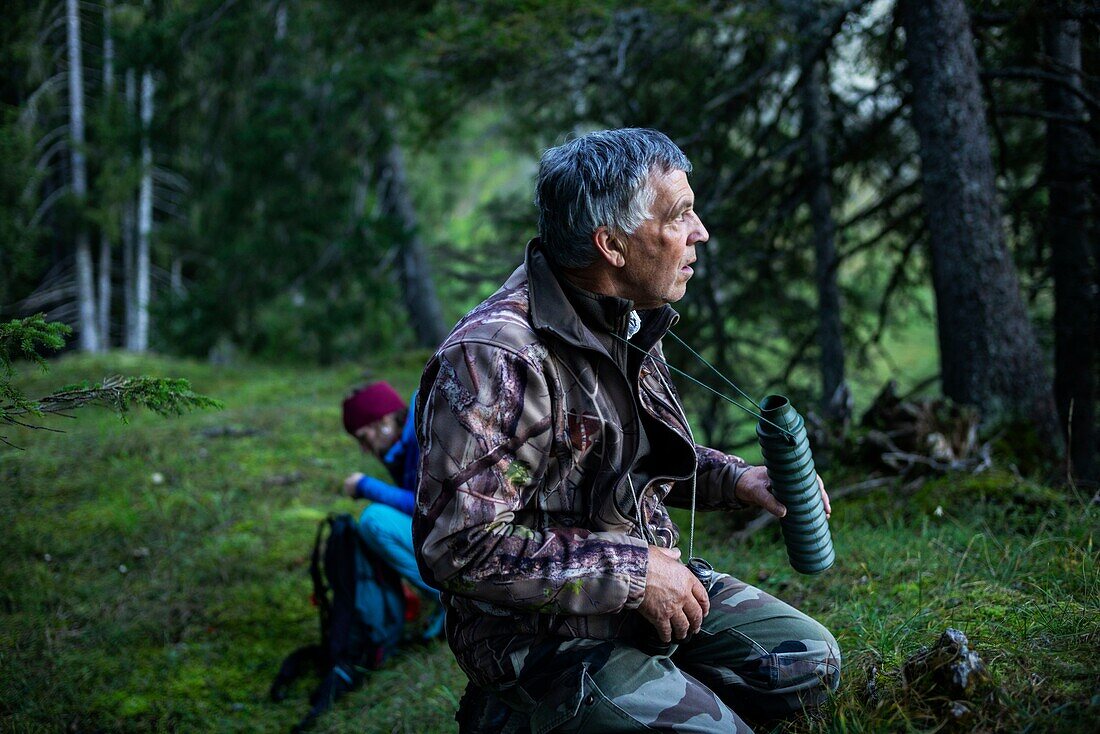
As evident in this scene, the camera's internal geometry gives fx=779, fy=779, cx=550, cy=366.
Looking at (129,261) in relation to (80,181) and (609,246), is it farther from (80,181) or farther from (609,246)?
Answer: (609,246)

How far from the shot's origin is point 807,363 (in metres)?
7.08

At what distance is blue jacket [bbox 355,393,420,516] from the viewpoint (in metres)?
4.20

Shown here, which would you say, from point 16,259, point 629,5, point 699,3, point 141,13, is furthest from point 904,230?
point 141,13

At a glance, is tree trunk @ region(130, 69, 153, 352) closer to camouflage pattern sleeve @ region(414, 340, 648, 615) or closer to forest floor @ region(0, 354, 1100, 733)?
forest floor @ region(0, 354, 1100, 733)

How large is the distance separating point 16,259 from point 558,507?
11170mm

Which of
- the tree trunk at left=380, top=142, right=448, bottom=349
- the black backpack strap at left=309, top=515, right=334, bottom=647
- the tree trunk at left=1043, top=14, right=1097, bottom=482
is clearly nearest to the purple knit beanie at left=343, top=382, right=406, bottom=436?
the black backpack strap at left=309, top=515, right=334, bottom=647

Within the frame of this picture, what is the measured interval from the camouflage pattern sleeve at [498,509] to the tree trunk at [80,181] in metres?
13.6

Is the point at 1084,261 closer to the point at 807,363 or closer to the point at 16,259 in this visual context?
the point at 807,363

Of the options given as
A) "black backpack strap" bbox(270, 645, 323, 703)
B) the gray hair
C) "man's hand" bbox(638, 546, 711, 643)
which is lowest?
"black backpack strap" bbox(270, 645, 323, 703)

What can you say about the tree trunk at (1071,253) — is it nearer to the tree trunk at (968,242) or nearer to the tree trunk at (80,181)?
the tree trunk at (968,242)

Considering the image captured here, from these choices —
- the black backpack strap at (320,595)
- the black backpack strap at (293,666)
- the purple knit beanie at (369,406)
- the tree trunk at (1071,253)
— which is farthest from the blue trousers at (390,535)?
the tree trunk at (1071,253)

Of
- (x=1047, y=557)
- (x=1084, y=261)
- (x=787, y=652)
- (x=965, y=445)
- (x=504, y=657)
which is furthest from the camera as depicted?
(x=1084, y=261)

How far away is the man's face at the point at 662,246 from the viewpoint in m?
2.19

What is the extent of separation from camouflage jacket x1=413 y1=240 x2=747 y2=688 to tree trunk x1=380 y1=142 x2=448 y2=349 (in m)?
8.73
